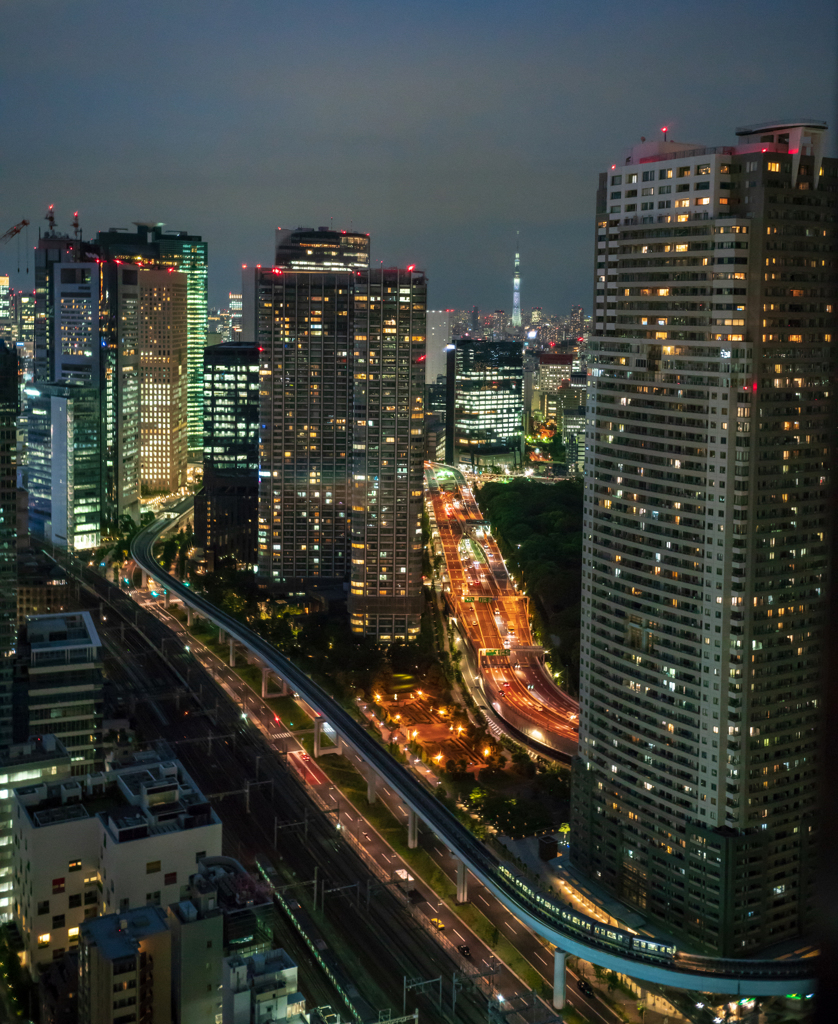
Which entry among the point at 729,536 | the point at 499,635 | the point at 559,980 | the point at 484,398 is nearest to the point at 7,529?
the point at 559,980

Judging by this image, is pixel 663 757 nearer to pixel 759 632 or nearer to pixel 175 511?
pixel 759 632

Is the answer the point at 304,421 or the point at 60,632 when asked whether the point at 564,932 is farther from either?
the point at 304,421

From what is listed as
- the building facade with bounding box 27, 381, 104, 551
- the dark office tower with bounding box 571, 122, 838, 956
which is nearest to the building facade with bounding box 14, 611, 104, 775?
the dark office tower with bounding box 571, 122, 838, 956

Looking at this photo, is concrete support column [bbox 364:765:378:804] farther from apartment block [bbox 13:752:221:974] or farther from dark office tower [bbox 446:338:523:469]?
dark office tower [bbox 446:338:523:469]

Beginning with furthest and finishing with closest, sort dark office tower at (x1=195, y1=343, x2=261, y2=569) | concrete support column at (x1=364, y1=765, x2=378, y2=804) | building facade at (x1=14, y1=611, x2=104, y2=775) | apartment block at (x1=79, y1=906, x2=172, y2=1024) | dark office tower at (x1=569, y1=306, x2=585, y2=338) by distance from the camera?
1. dark office tower at (x1=569, y1=306, x2=585, y2=338)
2. dark office tower at (x1=195, y1=343, x2=261, y2=569)
3. concrete support column at (x1=364, y1=765, x2=378, y2=804)
4. building facade at (x1=14, y1=611, x2=104, y2=775)
5. apartment block at (x1=79, y1=906, x2=172, y2=1024)

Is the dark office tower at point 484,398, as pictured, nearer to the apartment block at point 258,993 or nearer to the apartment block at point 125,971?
the apartment block at point 125,971

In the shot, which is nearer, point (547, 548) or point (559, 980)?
point (559, 980)

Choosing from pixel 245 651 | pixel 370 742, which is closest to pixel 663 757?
pixel 370 742
